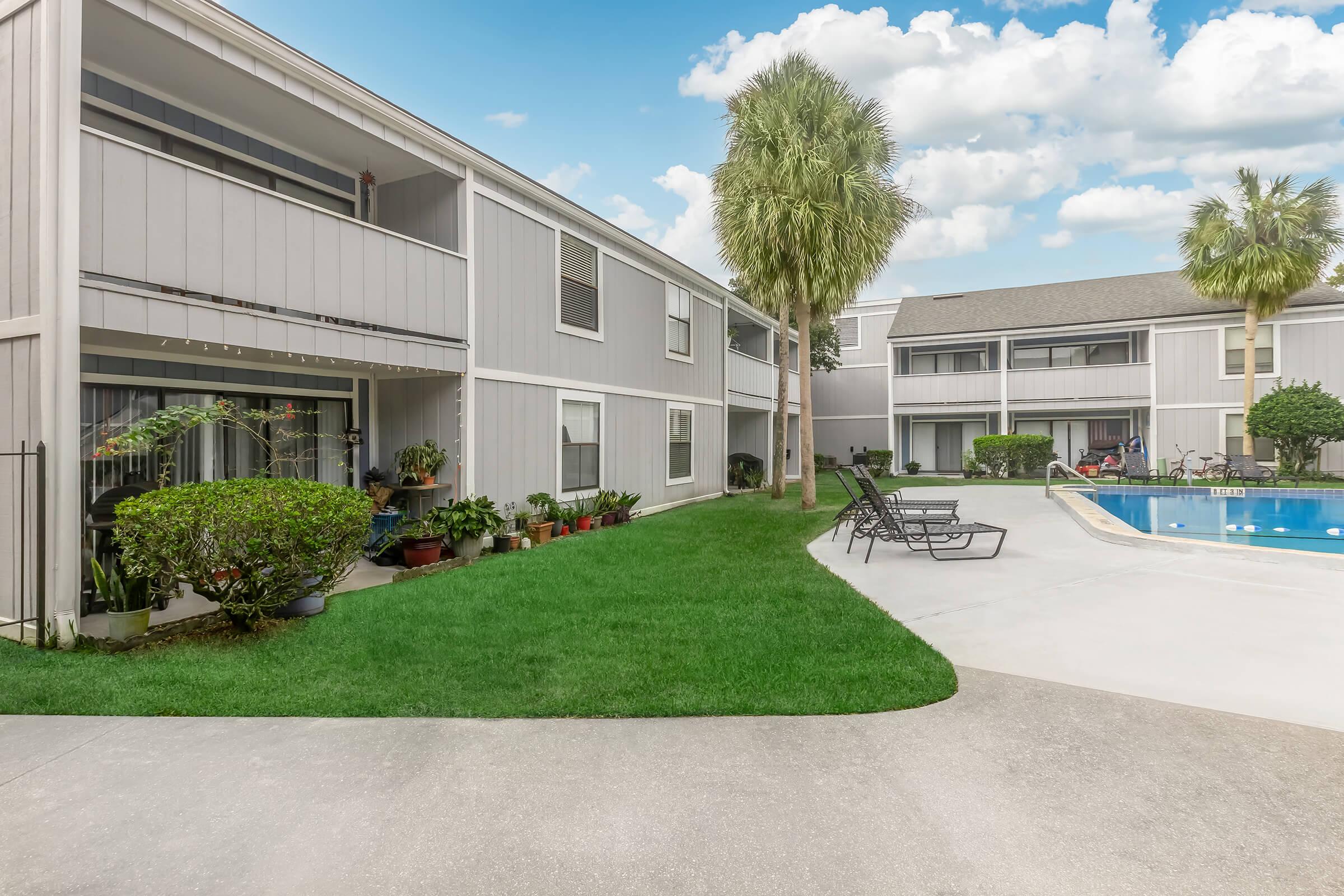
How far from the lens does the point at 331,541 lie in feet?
18.2

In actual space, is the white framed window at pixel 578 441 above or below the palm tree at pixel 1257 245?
below

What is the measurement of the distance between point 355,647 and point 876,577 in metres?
5.25

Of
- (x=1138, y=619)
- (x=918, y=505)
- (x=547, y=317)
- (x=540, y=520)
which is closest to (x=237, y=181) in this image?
(x=547, y=317)

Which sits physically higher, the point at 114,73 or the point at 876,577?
the point at 114,73

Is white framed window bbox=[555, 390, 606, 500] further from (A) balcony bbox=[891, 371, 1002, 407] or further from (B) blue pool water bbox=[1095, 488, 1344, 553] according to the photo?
(A) balcony bbox=[891, 371, 1002, 407]

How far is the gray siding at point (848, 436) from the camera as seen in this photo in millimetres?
29266

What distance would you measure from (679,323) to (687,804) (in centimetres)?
1344

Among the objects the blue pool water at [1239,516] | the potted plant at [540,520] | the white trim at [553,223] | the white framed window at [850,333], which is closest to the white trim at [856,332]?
the white framed window at [850,333]

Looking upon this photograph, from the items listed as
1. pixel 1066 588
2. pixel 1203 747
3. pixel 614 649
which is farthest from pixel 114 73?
pixel 1066 588

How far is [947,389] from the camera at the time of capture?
24703 mm

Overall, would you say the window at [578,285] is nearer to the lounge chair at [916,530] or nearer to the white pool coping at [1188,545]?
the lounge chair at [916,530]

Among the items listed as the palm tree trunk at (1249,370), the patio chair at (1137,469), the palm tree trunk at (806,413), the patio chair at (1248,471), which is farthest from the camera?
the palm tree trunk at (1249,370)

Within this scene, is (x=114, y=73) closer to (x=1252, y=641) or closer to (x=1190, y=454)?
(x=1252, y=641)

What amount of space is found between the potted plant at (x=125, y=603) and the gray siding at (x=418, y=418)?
4.11 metres
